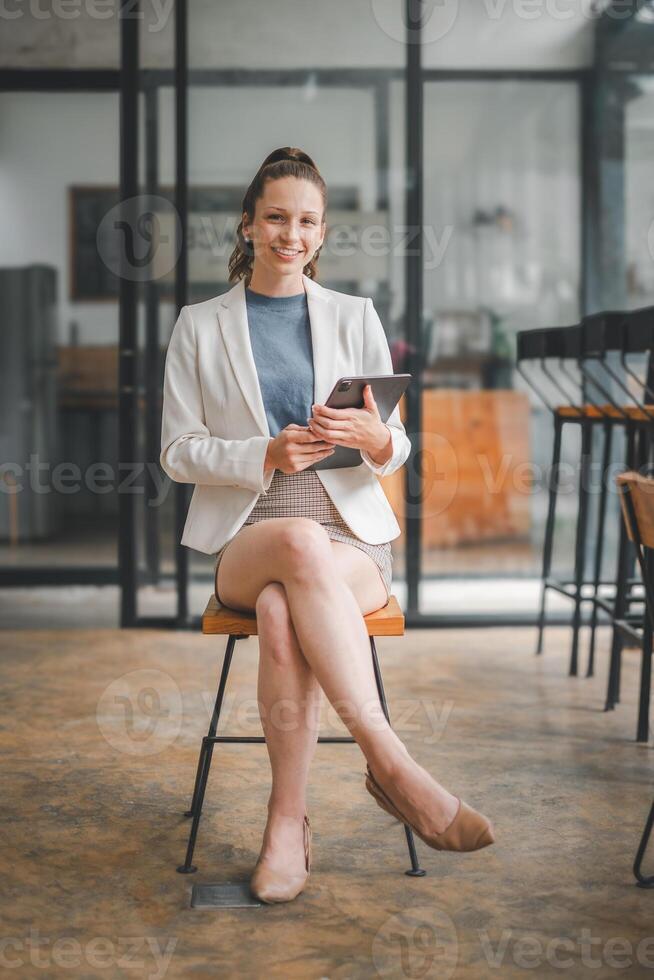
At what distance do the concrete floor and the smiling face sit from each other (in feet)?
3.87

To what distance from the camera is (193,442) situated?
7.09ft

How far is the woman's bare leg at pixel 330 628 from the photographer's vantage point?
72.8 inches

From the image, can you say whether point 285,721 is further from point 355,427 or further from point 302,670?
point 355,427

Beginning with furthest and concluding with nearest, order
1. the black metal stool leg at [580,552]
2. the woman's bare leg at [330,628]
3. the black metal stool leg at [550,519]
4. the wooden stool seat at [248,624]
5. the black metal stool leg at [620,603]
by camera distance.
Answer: the black metal stool leg at [550,519]
the black metal stool leg at [580,552]
the black metal stool leg at [620,603]
the wooden stool seat at [248,624]
the woman's bare leg at [330,628]

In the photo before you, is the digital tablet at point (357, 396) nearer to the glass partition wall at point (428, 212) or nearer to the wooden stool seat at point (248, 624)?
the wooden stool seat at point (248, 624)

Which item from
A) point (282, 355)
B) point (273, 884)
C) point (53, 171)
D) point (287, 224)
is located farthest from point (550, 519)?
point (53, 171)

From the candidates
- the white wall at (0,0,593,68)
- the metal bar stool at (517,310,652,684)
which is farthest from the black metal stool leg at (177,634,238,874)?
the white wall at (0,0,593,68)

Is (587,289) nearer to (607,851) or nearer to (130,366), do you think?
(130,366)

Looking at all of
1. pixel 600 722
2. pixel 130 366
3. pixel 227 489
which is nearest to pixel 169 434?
pixel 227 489

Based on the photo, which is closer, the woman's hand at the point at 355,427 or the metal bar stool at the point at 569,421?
the woman's hand at the point at 355,427

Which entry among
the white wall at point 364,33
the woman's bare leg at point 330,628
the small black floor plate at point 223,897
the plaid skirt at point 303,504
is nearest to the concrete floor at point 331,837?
the small black floor plate at point 223,897

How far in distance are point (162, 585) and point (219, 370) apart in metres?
2.42

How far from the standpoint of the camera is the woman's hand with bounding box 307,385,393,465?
201cm

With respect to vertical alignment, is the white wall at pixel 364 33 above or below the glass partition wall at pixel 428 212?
above
